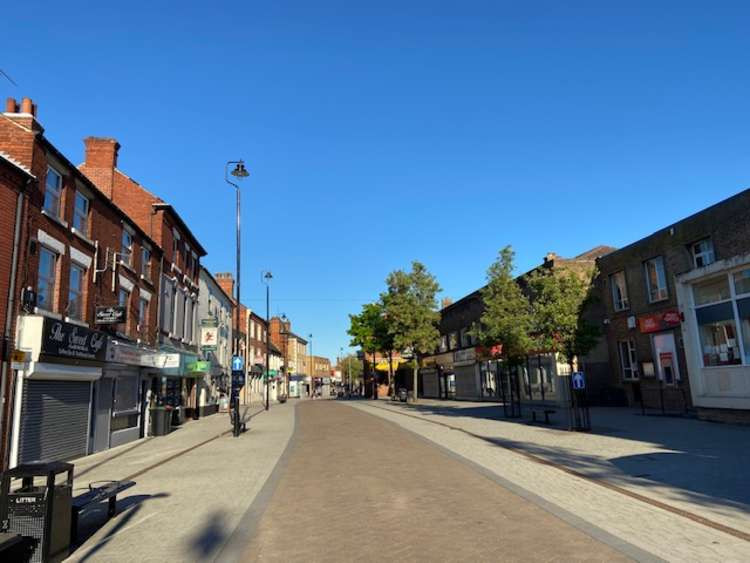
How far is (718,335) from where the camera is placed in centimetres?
2023

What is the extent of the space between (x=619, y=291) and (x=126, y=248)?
2375cm

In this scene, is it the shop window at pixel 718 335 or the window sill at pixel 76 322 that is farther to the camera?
the shop window at pixel 718 335

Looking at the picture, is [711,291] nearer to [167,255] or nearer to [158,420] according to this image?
[158,420]

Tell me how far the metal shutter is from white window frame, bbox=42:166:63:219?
4.66 meters

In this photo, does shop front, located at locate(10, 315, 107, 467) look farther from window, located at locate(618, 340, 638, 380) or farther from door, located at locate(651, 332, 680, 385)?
window, located at locate(618, 340, 638, 380)

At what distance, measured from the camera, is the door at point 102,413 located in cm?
1753

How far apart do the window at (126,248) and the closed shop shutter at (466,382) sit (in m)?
30.2

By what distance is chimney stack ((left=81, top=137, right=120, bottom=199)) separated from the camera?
25.4 metres

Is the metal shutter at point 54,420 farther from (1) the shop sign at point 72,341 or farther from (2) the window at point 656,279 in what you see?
(2) the window at point 656,279

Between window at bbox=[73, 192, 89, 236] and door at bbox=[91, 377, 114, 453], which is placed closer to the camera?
window at bbox=[73, 192, 89, 236]

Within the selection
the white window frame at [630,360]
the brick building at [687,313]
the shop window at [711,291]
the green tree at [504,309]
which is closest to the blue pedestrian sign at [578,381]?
the green tree at [504,309]

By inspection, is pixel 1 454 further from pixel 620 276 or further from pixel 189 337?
pixel 620 276

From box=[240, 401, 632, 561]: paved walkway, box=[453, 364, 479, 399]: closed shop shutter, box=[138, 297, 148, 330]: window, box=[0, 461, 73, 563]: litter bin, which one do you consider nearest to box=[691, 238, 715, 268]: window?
box=[240, 401, 632, 561]: paved walkway

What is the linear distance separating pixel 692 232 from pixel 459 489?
18.5 meters
